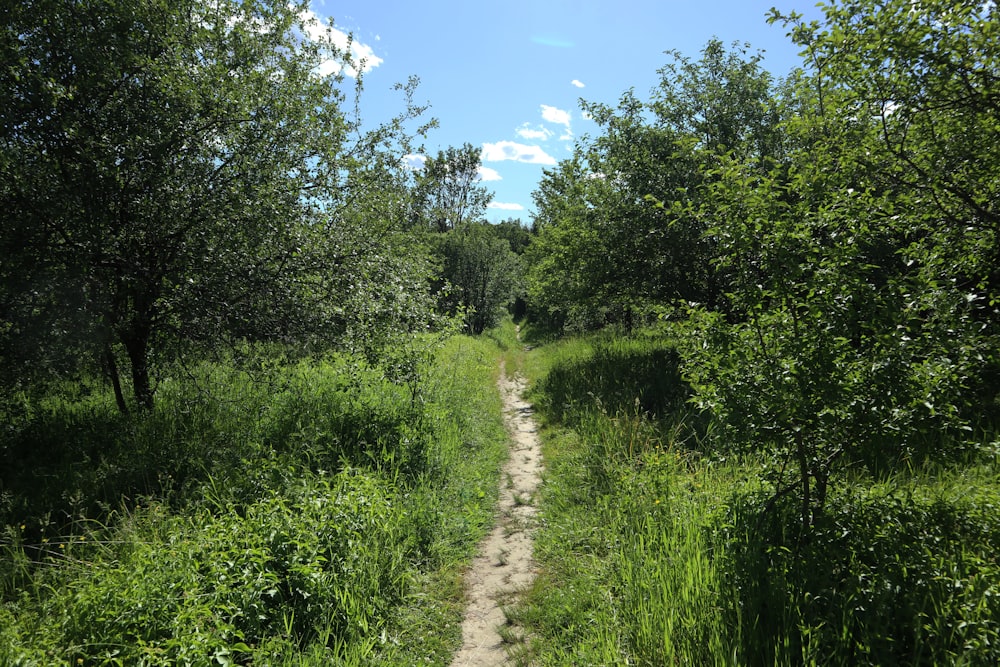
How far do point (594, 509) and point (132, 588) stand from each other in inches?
167

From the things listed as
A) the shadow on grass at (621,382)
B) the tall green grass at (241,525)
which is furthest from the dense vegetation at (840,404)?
the shadow on grass at (621,382)

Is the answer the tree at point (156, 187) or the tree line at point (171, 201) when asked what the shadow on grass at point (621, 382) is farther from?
the tree at point (156, 187)

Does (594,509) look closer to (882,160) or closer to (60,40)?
(882,160)

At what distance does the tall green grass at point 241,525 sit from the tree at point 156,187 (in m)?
1.10

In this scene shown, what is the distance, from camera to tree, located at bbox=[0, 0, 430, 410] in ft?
17.4

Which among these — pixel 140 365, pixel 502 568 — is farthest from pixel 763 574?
pixel 140 365

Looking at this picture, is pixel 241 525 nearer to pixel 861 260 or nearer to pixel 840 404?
pixel 840 404

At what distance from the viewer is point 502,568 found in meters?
5.05

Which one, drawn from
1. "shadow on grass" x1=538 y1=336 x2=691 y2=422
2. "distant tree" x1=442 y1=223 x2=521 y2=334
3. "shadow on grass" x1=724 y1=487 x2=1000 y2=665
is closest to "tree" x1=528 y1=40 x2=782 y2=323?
"shadow on grass" x1=538 y1=336 x2=691 y2=422

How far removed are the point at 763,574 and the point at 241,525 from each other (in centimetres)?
408

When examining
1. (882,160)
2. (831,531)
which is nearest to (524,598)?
(831,531)

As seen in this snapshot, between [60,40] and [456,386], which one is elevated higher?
[60,40]

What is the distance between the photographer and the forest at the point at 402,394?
3.18m

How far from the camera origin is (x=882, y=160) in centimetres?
397
